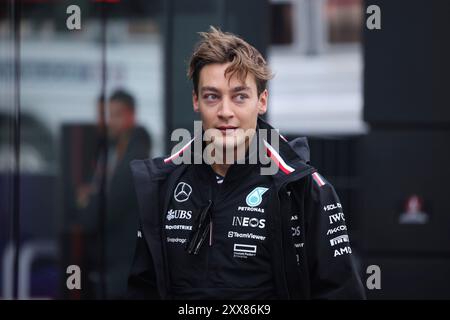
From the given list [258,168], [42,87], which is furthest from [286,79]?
[258,168]

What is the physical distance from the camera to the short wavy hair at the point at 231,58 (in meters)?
2.80

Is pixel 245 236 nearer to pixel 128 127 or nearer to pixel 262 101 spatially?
pixel 262 101

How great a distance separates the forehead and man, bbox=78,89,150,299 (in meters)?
2.05

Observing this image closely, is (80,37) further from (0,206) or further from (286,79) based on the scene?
(286,79)

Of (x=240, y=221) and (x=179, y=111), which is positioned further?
(x=179, y=111)

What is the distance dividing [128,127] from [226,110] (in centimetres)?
217

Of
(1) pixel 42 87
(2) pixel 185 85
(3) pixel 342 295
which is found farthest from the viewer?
(1) pixel 42 87

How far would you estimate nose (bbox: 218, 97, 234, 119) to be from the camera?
2.77 m

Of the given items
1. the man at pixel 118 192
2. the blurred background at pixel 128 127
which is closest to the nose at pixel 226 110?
the blurred background at pixel 128 127

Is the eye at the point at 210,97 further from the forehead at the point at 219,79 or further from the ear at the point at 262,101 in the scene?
the ear at the point at 262,101

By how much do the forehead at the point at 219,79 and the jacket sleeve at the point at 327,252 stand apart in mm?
341

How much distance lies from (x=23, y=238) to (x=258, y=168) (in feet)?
8.19

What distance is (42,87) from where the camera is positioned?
5188 millimetres

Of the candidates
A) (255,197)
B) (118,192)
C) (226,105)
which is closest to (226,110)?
(226,105)
